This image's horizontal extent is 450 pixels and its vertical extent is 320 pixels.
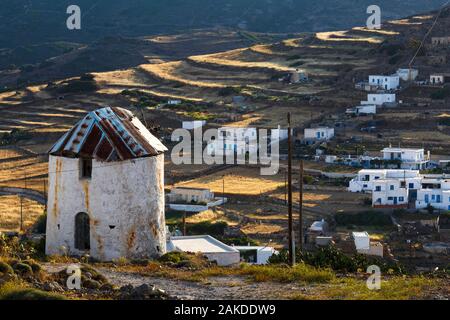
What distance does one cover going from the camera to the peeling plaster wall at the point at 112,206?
1861 cm

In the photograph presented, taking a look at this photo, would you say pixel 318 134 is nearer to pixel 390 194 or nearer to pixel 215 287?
pixel 390 194

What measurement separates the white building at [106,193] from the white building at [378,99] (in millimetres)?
42454

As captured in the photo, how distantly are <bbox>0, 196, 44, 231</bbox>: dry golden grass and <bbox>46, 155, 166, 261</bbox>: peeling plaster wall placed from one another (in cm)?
1824

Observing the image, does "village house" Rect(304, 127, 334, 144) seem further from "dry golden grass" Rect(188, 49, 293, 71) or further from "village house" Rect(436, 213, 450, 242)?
"dry golden grass" Rect(188, 49, 293, 71)

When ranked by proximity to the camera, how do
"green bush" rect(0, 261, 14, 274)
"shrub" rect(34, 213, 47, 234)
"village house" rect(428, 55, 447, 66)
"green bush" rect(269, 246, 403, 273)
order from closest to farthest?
"green bush" rect(0, 261, 14, 274) < "green bush" rect(269, 246, 403, 273) < "shrub" rect(34, 213, 47, 234) < "village house" rect(428, 55, 447, 66)

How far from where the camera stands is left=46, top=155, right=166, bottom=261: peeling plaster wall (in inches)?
733

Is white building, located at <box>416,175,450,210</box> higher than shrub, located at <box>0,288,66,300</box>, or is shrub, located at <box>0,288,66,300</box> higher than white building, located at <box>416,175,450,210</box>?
shrub, located at <box>0,288,66,300</box>

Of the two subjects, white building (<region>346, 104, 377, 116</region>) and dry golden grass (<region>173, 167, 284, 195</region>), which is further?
white building (<region>346, 104, 377, 116</region>)

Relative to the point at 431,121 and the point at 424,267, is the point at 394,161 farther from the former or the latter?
the point at 424,267

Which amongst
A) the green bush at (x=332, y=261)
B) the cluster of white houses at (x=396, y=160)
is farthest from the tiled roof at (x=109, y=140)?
the cluster of white houses at (x=396, y=160)

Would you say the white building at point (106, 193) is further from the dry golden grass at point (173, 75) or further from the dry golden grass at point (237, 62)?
the dry golden grass at point (237, 62)

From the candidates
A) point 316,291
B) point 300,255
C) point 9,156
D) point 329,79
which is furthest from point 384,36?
point 316,291

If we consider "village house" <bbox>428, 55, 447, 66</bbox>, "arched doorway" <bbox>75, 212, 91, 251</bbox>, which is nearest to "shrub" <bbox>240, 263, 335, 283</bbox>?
"arched doorway" <bbox>75, 212, 91, 251</bbox>

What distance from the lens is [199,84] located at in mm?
72750
